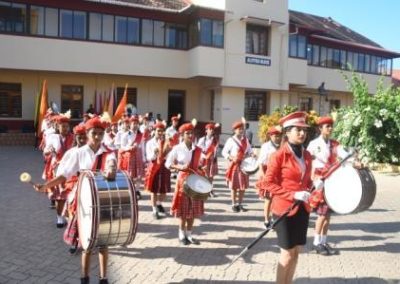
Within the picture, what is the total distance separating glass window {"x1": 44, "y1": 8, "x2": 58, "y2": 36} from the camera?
20938 mm

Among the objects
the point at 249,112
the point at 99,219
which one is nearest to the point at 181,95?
the point at 249,112

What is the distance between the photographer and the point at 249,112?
25266 millimetres

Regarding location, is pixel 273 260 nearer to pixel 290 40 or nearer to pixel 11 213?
pixel 11 213

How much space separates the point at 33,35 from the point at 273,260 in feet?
60.2

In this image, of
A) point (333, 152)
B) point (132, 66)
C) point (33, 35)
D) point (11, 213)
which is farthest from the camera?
point (132, 66)

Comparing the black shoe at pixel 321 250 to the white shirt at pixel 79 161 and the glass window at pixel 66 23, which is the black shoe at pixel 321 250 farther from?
the glass window at pixel 66 23

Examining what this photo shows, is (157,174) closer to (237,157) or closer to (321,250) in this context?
(237,157)

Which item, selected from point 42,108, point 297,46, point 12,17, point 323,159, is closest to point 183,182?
point 323,159

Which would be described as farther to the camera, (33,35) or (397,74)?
(397,74)

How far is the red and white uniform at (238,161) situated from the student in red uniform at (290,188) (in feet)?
13.4

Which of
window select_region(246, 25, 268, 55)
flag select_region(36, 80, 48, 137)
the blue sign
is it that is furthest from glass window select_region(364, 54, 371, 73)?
flag select_region(36, 80, 48, 137)

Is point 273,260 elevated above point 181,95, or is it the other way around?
point 181,95

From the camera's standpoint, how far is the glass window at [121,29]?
22359 millimetres

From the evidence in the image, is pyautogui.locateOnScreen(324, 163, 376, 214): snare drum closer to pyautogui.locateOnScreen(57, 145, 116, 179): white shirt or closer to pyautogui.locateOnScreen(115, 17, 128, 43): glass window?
pyautogui.locateOnScreen(57, 145, 116, 179): white shirt
